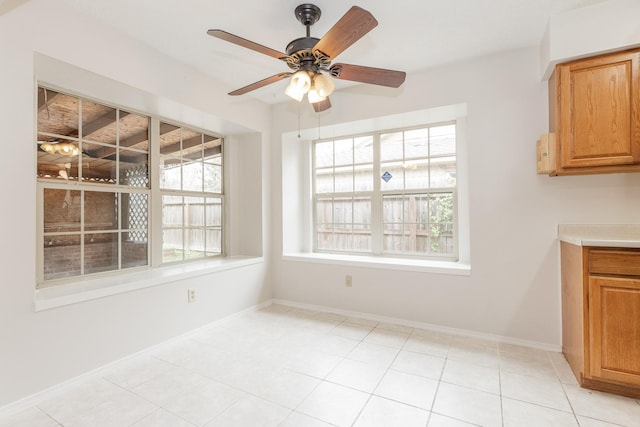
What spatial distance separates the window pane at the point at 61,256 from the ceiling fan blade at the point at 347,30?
236 cm

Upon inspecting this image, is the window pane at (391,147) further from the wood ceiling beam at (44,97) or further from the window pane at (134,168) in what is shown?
the wood ceiling beam at (44,97)

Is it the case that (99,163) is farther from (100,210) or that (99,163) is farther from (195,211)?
(195,211)

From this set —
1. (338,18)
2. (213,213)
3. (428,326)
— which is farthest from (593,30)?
(213,213)

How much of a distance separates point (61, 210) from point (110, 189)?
40 centimetres

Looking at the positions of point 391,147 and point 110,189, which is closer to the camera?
point 110,189

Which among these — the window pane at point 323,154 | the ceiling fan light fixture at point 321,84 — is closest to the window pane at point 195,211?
the window pane at point 323,154

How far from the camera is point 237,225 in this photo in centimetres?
389

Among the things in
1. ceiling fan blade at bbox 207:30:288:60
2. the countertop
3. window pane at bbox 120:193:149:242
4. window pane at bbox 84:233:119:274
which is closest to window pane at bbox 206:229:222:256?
window pane at bbox 120:193:149:242

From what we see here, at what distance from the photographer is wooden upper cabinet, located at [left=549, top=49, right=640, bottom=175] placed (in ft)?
6.67

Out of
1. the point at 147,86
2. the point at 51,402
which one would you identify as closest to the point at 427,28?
the point at 147,86

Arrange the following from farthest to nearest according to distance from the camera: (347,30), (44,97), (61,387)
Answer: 1. (44,97)
2. (61,387)
3. (347,30)

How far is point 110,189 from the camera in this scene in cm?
267

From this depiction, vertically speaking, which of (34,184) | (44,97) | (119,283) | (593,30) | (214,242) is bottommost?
(119,283)

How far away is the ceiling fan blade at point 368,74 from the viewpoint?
1951mm
